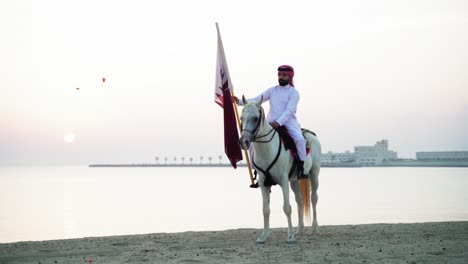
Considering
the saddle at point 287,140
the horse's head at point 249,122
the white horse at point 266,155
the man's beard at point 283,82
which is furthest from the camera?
the man's beard at point 283,82

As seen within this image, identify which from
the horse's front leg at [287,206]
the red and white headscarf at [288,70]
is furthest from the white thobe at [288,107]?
the horse's front leg at [287,206]

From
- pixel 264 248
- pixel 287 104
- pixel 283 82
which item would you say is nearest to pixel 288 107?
pixel 287 104

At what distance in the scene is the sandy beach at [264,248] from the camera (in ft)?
34.0

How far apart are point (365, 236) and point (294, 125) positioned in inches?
119

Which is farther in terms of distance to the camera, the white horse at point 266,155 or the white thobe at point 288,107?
the white thobe at point 288,107

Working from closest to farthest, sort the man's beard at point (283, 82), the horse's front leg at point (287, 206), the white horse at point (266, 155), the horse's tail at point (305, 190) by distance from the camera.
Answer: the white horse at point (266, 155)
the horse's front leg at point (287, 206)
the man's beard at point (283, 82)
the horse's tail at point (305, 190)

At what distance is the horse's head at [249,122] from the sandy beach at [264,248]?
2015 millimetres

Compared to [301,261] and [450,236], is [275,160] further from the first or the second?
[450,236]

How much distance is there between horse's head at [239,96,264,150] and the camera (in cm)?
1094

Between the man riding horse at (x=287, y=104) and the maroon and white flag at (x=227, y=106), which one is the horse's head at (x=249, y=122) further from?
the maroon and white flag at (x=227, y=106)

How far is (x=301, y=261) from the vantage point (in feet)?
32.7

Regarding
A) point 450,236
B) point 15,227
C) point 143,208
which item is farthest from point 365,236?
point 143,208

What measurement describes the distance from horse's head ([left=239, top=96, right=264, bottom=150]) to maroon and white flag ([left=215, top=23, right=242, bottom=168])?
154 cm

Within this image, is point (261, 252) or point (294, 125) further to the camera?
point (294, 125)
